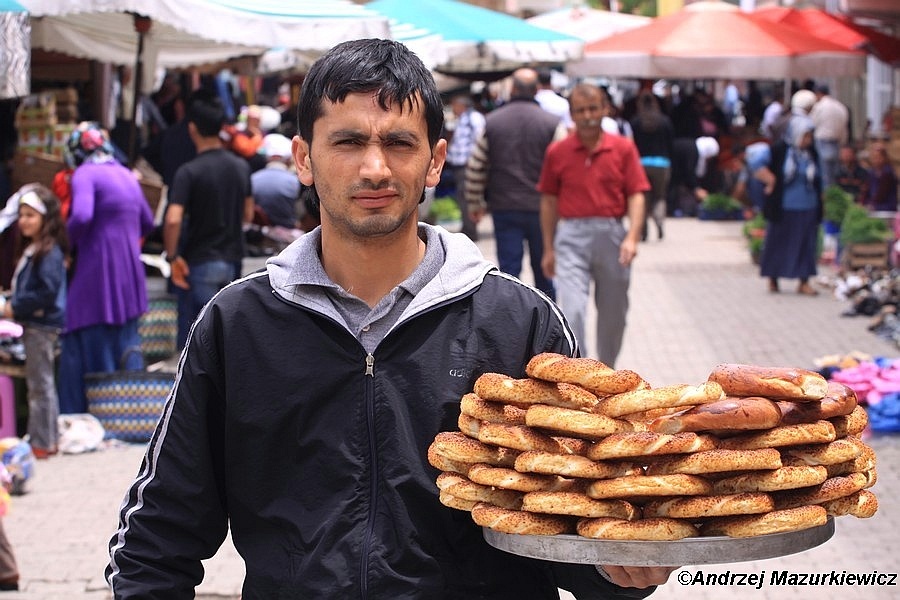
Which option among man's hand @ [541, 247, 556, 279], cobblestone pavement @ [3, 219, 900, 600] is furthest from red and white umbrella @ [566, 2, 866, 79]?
man's hand @ [541, 247, 556, 279]

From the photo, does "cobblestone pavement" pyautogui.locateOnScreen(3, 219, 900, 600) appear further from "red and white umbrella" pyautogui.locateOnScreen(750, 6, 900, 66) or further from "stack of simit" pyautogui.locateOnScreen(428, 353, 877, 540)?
"stack of simit" pyautogui.locateOnScreen(428, 353, 877, 540)

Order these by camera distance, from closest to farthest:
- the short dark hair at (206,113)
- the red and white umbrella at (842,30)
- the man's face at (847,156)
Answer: the short dark hair at (206,113) < the red and white umbrella at (842,30) < the man's face at (847,156)

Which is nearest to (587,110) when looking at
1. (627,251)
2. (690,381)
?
(627,251)

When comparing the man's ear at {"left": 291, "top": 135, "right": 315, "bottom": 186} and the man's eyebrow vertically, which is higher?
the man's eyebrow

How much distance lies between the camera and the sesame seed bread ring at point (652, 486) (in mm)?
2375

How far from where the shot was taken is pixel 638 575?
8.20 feet

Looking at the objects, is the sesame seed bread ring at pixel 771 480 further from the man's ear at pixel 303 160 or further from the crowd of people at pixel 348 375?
the man's ear at pixel 303 160

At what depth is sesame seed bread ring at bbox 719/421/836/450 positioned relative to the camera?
248cm

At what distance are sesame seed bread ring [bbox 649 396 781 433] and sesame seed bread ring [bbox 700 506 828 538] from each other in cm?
15

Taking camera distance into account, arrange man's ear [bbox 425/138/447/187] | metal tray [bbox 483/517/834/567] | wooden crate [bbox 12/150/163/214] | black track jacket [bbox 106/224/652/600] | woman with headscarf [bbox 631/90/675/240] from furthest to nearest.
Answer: woman with headscarf [bbox 631/90/675/240]
wooden crate [bbox 12/150/163/214]
man's ear [bbox 425/138/447/187]
black track jacket [bbox 106/224/652/600]
metal tray [bbox 483/517/834/567]

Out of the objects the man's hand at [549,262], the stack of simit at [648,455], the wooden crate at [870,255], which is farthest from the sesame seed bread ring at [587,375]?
the wooden crate at [870,255]

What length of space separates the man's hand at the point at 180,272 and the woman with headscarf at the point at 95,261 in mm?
264

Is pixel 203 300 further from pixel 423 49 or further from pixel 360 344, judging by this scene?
pixel 360 344

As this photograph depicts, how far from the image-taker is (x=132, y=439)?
991cm
